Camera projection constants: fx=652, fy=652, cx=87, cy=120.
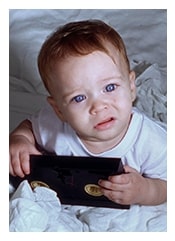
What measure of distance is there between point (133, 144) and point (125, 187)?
6 centimetres

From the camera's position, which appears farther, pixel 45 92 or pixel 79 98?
pixel 45 92

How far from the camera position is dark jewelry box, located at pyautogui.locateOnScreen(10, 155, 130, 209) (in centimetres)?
79

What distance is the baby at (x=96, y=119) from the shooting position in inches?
30.1

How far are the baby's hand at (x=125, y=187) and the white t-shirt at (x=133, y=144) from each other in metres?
0.02

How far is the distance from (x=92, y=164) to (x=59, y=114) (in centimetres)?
8

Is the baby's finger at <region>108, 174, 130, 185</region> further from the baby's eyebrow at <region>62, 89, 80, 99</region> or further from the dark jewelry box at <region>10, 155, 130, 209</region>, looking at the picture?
the baby's eyebrow at <region>62, 89, 80, 99</region>

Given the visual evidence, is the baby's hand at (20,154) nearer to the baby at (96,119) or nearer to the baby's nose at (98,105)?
the baby at (96,119)

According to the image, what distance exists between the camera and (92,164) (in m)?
0.79

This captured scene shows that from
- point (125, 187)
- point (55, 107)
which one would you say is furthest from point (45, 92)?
point (125, 187)

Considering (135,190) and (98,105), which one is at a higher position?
(98,105)

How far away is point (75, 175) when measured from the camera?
2.59 ft

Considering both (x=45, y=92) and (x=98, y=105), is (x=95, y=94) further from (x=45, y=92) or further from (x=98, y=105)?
(x=45, y=92)
